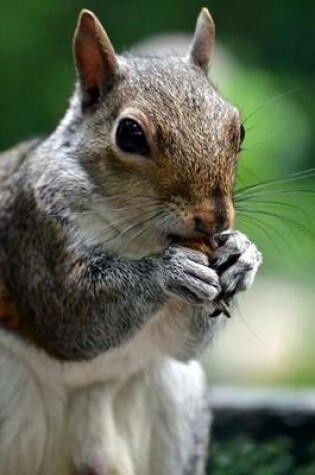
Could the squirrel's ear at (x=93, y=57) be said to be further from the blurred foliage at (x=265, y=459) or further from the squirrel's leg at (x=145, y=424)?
the blurred foliage at (x=265, y=459)

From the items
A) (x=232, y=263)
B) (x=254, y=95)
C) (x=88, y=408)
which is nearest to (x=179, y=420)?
(x=88, y=408)

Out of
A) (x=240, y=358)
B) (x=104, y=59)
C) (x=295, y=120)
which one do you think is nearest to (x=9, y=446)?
(x=104, y=59)

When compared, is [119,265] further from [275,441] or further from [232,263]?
[275,441]

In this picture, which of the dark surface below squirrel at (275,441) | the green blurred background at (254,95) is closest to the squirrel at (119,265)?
the dark surface below squirrel at (275,441)

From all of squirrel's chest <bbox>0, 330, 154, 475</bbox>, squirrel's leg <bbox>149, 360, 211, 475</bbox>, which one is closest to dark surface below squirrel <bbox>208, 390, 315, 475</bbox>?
squirrel's leg <bbox>149, 360, 211, 475</bbox>

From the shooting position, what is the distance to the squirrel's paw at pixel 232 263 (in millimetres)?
2461

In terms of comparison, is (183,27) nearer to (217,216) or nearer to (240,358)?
(240,358)

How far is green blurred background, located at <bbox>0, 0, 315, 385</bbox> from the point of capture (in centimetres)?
466

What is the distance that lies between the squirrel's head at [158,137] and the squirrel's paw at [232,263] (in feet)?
0.32

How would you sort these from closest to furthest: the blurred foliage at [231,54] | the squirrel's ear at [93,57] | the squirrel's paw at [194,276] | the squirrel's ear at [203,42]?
the squirrel's paw at [194,276] < the squirrel's ear at [93,57] < the squirrel's ear at [203,42] < the blurred foliage at [231,54]

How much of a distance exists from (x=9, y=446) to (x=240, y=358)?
1.85 meters

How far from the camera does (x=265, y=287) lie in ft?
16.1

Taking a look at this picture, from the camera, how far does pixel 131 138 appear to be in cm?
248

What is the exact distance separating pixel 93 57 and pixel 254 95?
6.85ft
